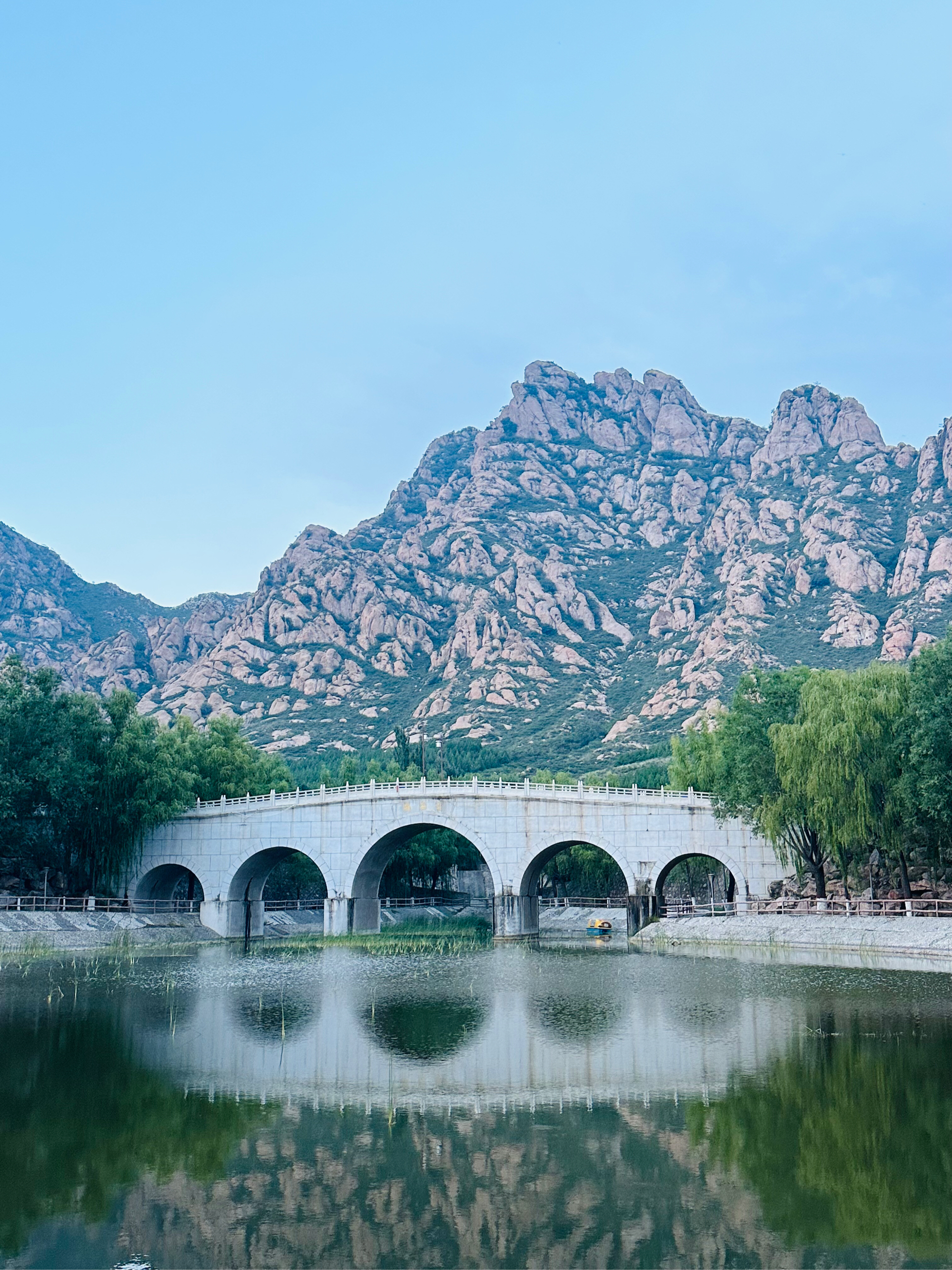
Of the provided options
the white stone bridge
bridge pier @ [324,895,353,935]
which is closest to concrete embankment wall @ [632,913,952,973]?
the white stone bridge

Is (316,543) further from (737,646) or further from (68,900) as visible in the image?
(68,900)

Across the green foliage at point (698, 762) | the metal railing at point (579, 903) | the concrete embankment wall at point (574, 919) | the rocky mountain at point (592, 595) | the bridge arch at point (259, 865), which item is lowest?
the concrete embankment wall at point (574, 919)

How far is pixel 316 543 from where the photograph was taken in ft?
497

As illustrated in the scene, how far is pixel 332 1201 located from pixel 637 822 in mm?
38382

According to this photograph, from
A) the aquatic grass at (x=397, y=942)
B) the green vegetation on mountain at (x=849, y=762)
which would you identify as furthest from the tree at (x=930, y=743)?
the aquatic grass at (x=397, y=942)

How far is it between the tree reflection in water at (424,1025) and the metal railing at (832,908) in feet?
56.9

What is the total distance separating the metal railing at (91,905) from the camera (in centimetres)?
4188

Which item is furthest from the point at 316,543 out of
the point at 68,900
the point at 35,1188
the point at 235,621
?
the point at 35,1188

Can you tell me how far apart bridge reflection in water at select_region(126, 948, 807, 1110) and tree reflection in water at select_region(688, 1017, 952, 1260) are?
96 cm

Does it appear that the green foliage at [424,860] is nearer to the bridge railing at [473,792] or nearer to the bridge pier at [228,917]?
the bridge pier at [228,917]

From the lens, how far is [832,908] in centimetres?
3594

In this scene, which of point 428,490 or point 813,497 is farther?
point 428,490

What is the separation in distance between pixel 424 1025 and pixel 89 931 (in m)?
25.6

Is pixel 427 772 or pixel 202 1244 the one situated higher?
pixel 427 772
